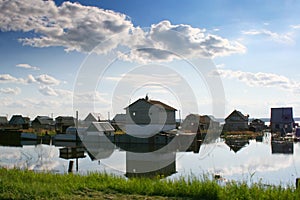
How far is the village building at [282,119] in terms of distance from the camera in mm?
62562

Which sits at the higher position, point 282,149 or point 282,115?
point 282,115

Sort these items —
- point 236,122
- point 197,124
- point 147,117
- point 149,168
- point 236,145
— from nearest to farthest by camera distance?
1. point 149,168
2. point 236,145
3. point 147,117
4. point 197,124
5. point 236,122

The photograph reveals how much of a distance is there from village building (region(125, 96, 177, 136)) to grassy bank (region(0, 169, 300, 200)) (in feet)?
109

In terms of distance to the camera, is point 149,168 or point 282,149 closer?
point 149,168

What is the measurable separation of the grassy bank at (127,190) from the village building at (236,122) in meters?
59.1

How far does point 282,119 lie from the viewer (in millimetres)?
63750

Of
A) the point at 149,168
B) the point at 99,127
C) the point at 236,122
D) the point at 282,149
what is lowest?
the point at 149,168

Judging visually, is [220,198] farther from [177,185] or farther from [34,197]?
[34,197]

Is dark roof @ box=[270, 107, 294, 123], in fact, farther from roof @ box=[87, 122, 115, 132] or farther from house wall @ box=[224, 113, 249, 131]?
roof @ box=[87, 122, 115, 132]

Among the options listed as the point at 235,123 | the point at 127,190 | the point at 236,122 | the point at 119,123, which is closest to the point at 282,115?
the point at 236,122

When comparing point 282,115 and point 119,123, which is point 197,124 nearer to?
point 119,123

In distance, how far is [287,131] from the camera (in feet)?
201

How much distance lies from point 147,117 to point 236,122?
28942 millimetres

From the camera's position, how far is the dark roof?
62844 mm
